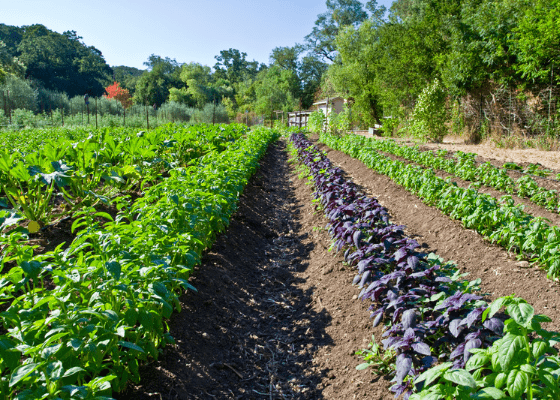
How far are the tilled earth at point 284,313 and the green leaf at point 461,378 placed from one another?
3.23 ft

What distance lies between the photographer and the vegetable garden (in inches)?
59.6

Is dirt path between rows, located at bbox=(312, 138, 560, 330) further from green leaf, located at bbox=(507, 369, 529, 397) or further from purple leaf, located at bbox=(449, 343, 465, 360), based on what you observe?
green leaf, located at bbox=(507, 369, 529, 397)

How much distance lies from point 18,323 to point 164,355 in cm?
104

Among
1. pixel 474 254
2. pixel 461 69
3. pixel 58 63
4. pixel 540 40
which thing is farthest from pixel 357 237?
pixel 58 63

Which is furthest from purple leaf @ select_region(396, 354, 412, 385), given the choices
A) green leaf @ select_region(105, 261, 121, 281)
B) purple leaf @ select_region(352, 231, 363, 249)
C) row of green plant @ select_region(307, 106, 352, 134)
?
row of green plant @ select_region(307, 106, 352, 134)

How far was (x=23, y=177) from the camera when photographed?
3.94 metres

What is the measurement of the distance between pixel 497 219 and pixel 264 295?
2.91m

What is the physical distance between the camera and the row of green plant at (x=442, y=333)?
51.8 inches

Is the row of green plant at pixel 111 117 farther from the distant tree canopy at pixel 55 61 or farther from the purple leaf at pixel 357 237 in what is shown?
the distant tree canopy at pixel 55 61

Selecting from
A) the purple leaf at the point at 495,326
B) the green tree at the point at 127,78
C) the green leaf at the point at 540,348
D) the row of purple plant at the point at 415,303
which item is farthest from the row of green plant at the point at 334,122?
the green tree at the point at 127,78

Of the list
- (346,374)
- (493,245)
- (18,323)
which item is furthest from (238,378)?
(493,245)

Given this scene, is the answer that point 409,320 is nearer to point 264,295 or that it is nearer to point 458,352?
point 458,352

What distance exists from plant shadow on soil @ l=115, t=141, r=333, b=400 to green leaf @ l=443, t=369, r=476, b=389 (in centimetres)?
140

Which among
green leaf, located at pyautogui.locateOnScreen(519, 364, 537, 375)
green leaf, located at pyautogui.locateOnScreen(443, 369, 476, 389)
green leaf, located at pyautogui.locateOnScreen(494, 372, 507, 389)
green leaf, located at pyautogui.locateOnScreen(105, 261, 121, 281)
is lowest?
green leaf, located at pyautogui.locateOnScreen(494, 372, 507, 389)
